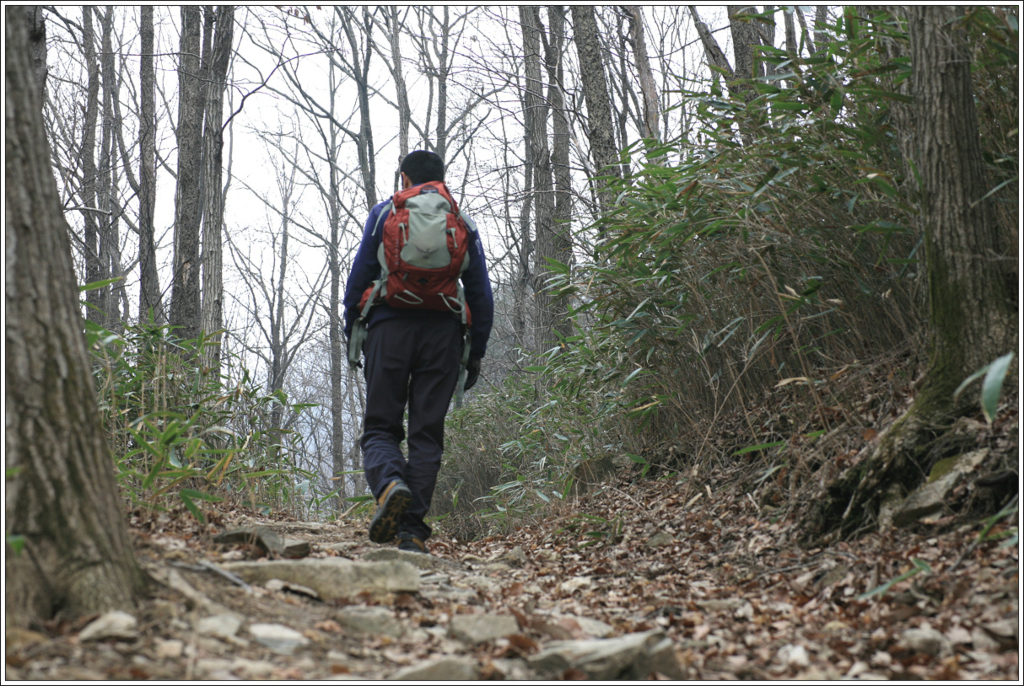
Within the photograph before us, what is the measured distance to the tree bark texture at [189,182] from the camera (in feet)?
22.7

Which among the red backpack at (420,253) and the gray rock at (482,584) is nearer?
the gray rock at (482,584)

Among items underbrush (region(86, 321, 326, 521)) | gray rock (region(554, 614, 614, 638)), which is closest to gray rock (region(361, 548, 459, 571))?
underbrush (region(86, 321, 326, 521))

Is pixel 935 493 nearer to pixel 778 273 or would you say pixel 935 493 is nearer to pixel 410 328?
pixel 778 273

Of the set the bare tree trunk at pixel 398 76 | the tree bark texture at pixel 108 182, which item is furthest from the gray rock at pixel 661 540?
the bare tree trunk at pixel 398 76

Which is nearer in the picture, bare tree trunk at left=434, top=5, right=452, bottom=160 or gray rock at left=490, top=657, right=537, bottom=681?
gray rock at left=490, top=657, right=537, bottom=681

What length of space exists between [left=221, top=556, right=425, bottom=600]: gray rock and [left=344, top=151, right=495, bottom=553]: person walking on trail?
0.87 metres

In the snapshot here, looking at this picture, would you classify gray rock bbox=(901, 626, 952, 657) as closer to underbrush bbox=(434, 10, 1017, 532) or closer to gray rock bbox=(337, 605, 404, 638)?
underbrush bbox=(434, 10, 1017, 532)

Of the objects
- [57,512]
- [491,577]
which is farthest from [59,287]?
[491,577]

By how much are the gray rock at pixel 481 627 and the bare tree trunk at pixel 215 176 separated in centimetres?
508

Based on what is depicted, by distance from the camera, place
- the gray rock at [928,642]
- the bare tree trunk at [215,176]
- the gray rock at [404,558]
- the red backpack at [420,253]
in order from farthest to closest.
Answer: the bare tree trunk at [215,176] < the red backpack at [420,253] < the gray rock at [404,558] < the gray rock at [928,642]

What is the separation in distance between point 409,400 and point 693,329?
74.1 inches

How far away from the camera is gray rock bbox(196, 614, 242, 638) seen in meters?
1.91

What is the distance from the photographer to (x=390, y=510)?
350cm

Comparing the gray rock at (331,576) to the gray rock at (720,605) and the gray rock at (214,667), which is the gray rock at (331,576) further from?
the gray rock at (720,605)
